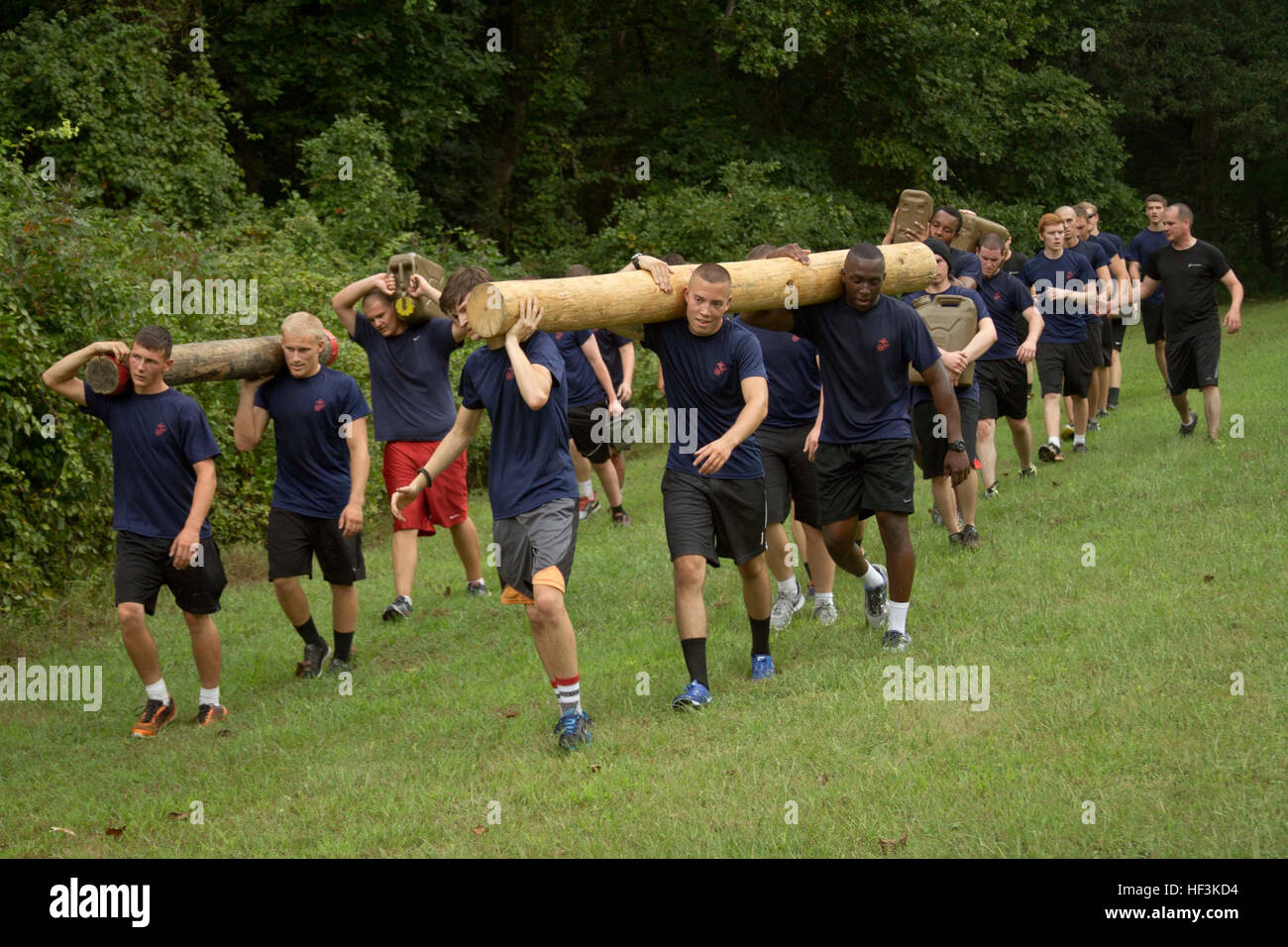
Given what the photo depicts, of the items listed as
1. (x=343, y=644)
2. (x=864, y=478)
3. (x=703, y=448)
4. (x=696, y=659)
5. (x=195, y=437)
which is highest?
(x=195, y=437)

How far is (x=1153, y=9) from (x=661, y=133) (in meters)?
15.7

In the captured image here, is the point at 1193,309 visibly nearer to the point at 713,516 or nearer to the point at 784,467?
the point at 784,467

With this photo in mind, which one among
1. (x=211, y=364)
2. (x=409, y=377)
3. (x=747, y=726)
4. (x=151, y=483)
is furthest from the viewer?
(x=409, y=377)

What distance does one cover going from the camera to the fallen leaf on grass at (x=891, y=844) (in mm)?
5137

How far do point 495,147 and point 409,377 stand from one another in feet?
63.1

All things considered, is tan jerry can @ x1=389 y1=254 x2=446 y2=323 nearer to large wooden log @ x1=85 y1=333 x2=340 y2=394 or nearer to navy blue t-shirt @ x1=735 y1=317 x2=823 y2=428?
large wooden log @ x1=85 y1=333 x2=340 y2=394

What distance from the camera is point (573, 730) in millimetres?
6738

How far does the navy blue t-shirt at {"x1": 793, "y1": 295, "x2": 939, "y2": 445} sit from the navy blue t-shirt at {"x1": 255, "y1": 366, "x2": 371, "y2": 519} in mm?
2770

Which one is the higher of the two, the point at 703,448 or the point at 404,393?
the point at 404,393

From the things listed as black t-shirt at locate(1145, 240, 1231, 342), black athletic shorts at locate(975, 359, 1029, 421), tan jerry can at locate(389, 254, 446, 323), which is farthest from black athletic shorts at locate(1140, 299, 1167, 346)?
tan jerry can at locate(389, 254, 446, 323)

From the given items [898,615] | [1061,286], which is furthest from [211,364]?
[1061,286]

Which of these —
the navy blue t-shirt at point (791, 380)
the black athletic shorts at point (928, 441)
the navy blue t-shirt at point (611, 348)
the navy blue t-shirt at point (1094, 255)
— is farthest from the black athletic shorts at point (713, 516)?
the navy blue t-shirt at point (1094, 255)

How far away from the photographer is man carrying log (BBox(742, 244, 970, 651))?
7730 millimetres

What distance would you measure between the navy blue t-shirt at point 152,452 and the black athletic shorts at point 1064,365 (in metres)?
8.42
